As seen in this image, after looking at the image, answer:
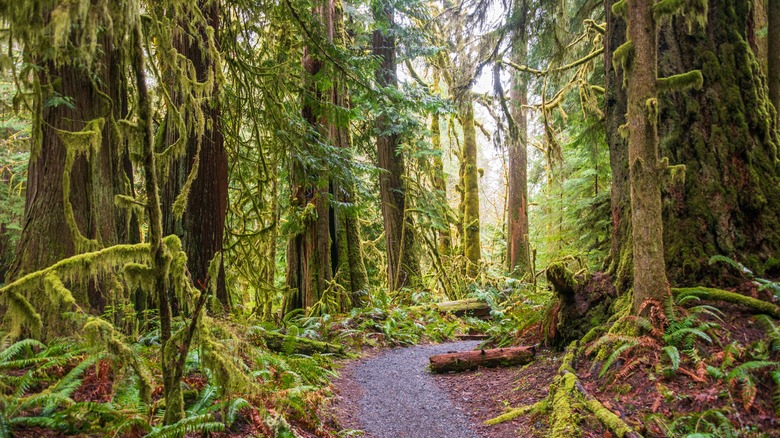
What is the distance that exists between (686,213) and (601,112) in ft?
13.1

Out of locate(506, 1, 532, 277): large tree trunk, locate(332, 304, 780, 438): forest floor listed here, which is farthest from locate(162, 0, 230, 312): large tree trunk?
locate(506, 1, 532, 277): large tree trunk

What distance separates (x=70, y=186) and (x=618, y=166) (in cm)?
619

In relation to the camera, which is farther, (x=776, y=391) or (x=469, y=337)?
(x=469, y=337)

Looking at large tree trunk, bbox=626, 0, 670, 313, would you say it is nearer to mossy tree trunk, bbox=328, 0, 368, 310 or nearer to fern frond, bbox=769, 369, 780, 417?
fern frond, bbox=769, 369, 780, 417

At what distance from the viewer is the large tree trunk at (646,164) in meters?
4.47

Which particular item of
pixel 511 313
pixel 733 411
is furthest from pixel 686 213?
pixel 511 313

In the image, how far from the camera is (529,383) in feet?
17.2

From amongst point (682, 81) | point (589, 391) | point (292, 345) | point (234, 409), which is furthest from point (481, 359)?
point (682, 81)

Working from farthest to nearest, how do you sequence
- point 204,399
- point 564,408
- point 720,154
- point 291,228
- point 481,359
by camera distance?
point 291,228, point 481,359, point 720,154, point 564,408, point 204,399

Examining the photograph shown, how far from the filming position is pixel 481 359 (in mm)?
6496

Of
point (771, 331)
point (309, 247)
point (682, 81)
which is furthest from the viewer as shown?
point (309, 247)

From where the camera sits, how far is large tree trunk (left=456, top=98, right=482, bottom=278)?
1583 centimetres

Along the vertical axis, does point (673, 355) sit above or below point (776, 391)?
above

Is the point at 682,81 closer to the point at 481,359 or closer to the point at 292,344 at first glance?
the point at 481,359
